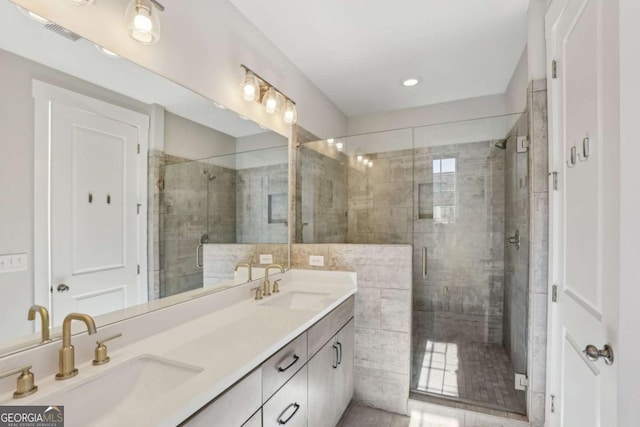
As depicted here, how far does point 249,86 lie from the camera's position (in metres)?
1.78

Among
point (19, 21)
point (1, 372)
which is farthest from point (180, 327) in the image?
point (19, 21)

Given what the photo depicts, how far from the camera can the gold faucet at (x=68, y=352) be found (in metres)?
0.83

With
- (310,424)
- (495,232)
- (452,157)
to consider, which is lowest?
(310,424)

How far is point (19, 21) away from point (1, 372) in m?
1.02

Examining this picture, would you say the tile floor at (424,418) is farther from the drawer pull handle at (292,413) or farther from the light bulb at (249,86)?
the light bulb at (249,86)

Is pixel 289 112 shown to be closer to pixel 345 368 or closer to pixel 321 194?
pixel 321 194

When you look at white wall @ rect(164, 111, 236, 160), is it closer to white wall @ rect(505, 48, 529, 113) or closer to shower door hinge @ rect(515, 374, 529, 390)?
white wall @ rect(505, 48, 529, 113)

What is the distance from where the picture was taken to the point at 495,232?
7.63 ft

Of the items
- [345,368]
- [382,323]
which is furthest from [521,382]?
[345,368]

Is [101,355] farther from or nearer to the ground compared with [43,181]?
nearer to the ground

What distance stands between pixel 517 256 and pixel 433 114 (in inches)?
74.1

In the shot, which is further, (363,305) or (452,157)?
(452,157)

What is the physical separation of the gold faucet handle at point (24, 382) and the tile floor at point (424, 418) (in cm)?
174

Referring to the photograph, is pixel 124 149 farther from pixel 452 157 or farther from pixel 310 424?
pixel 452 157
